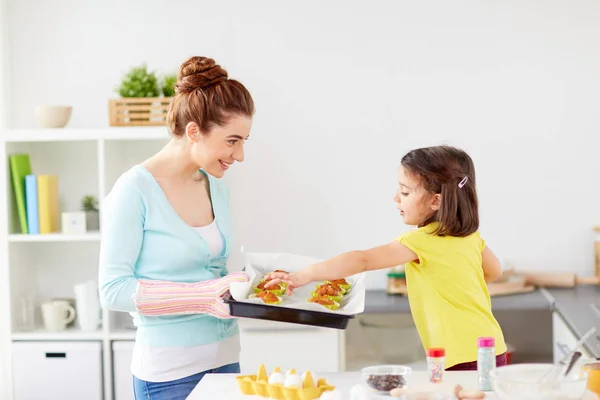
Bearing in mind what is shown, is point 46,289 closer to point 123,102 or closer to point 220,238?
point 123,102

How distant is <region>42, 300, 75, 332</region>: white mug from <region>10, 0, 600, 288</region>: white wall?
0.83 meters

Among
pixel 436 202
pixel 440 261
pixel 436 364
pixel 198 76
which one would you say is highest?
pixel 198 76

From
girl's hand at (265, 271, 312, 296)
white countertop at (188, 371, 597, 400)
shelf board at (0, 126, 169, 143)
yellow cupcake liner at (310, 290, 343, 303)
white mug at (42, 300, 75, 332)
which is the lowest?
white mug at (42, 300, 75, 332)

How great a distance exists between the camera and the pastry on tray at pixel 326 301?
7.25 ft

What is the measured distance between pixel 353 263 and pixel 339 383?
1.05ft

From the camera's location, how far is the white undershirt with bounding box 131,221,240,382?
7.12ft

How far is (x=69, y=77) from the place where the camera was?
384cm

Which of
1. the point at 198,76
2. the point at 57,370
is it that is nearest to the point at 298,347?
the point at 57,370

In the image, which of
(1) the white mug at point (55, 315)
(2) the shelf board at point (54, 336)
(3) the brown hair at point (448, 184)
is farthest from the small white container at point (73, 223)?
(3) the brown hair at point (448, 184)

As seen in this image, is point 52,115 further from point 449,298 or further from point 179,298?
point 449,298

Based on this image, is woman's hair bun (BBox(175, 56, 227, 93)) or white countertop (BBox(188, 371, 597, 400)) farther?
woman's hair bun (BBox(175, 56, 227, 93))

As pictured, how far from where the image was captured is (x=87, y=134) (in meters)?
3.46

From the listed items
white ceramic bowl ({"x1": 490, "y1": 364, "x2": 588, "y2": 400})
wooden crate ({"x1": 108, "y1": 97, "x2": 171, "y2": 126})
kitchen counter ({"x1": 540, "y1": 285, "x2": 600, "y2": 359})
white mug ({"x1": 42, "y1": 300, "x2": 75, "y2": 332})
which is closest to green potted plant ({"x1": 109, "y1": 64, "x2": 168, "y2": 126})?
wooden crate ({"x1": 108, "y1": 97, "x2": 171, "y2": 126})

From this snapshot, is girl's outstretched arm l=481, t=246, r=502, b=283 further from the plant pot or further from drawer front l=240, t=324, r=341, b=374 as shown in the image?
the plant pot
